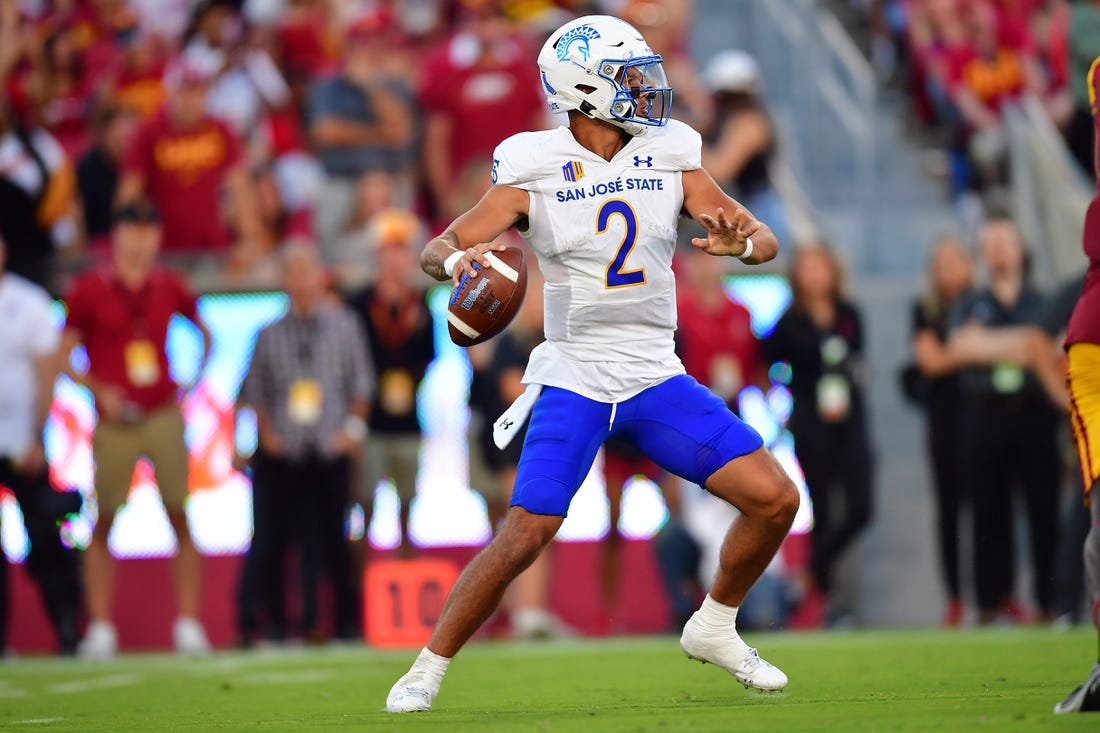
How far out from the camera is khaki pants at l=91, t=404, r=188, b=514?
11.7 m

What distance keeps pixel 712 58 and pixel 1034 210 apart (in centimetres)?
349

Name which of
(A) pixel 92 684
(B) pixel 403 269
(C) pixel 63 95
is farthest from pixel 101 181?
(A) pixel 92 684

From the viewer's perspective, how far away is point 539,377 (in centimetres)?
648

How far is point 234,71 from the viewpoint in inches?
578

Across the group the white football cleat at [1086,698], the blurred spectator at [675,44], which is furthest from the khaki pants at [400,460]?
the white football cleat at [1086,698]

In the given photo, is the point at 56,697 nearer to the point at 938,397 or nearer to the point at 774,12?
the point at 938,397

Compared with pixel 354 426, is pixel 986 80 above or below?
above

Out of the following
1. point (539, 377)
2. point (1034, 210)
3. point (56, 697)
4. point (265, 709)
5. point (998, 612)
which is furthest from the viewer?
point (1034, 210)

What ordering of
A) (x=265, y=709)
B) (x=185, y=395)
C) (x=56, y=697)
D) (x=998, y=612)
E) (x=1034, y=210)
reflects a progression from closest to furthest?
1. (x=265, y=709)
2. (x=56, y=697)
3. (x=998, y=612)
4. (x=185, y=395)
5. (x=1034, y=210)

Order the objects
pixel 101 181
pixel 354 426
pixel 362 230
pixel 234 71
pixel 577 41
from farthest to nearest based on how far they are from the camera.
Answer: pixel 234 71, pixel 101 181, pixel 362 230, pixel 354 426, pixel 577 41

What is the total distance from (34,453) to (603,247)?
6.28 metres

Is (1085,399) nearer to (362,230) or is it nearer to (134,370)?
(134,370)

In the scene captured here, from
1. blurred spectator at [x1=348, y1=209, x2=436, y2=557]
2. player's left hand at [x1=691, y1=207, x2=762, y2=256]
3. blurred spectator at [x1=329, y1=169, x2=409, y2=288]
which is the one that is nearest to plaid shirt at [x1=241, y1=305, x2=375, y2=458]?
blurred spectator at [x1=348, y1=209, x2=436, y2=557]

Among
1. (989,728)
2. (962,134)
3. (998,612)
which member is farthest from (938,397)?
(989,728)
